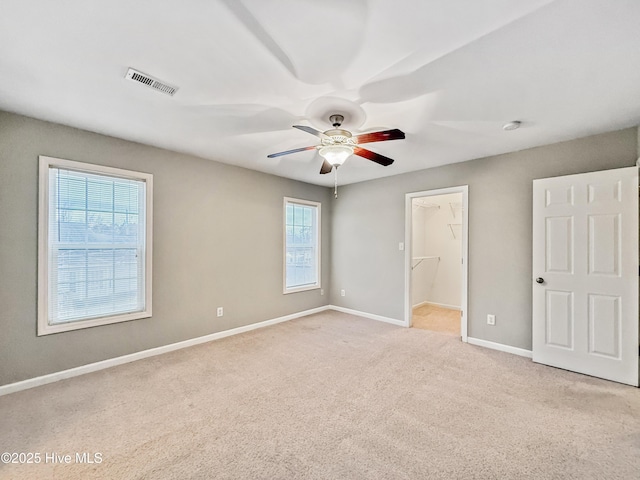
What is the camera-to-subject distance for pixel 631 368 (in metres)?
2.59

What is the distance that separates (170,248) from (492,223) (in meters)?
4.14

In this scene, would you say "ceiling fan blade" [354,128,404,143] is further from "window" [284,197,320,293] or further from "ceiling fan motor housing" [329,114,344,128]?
"window" [284,197,320,293]

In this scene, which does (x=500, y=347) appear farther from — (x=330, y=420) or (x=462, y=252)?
(x=330, y=420)

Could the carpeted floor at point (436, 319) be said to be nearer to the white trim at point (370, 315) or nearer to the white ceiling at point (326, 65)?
the white trim at point (370, 315)

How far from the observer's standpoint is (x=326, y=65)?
1748 mm

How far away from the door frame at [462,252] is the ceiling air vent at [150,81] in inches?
138

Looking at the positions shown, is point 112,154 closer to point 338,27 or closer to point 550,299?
point 338,27

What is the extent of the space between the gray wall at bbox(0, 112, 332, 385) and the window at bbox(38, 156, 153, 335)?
3.4 inches

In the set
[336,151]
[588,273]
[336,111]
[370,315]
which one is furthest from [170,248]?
[588,273]

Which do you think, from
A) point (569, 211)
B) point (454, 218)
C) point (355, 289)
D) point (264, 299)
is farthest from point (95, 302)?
point (454, 218)

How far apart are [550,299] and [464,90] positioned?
8.24 ft

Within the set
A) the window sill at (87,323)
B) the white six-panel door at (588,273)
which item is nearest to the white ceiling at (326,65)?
the white six-panel door at (588,273)

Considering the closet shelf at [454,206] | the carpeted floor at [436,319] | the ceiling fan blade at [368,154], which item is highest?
the ceiling fan blade at [368,154]

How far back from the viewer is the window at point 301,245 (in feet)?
16.1
